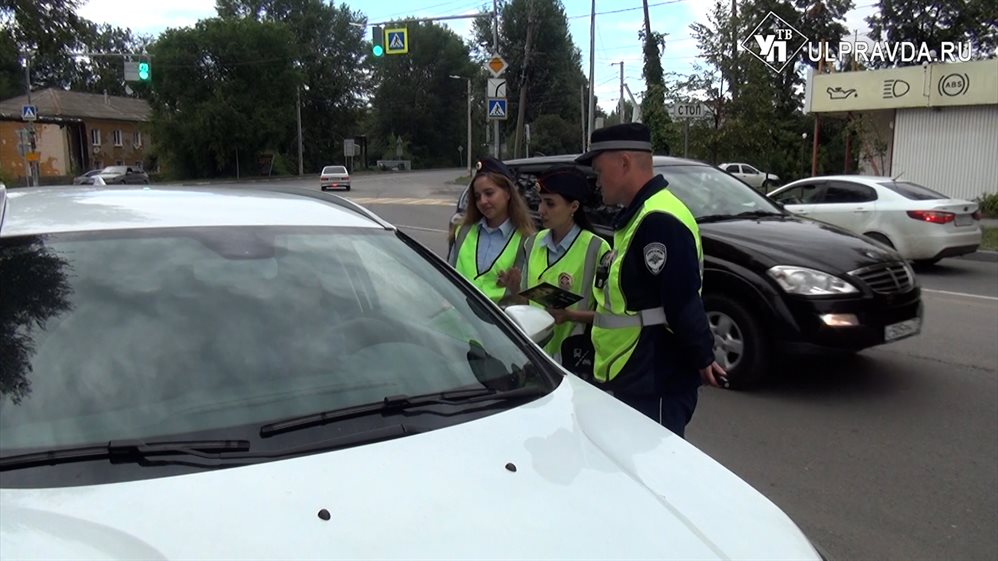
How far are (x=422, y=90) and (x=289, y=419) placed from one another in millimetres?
92960

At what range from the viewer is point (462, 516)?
1.69 metres

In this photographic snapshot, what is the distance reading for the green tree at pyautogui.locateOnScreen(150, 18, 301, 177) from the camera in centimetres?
6191

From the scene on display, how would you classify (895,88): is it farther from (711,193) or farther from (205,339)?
(205,339)

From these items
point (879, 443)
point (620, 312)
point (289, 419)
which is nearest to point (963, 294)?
point (879, 443)

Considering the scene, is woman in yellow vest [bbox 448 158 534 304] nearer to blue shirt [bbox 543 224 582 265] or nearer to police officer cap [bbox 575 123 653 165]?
blue shirt [bbox 543 224 582 265]

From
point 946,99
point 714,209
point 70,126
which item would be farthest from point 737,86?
point 70,126

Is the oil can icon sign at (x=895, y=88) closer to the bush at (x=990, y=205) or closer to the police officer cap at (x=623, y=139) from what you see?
the bush at (x=990, y=205)

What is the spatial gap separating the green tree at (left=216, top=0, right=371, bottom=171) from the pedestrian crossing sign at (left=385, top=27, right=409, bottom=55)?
Answer: 59.7m

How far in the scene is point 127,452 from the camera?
1.83 metres

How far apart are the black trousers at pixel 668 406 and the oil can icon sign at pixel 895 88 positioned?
72.7 ft

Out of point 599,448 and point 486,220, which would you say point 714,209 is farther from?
point 599,448

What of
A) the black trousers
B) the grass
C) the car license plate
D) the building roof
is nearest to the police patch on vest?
the black trousers

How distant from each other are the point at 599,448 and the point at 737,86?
72.2 ft

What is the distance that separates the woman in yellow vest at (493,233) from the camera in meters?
3.97
